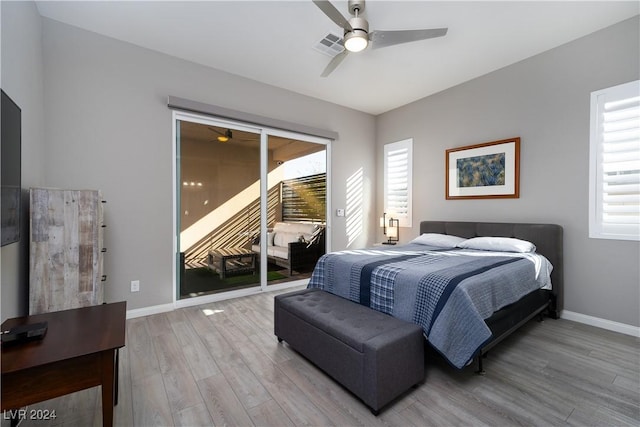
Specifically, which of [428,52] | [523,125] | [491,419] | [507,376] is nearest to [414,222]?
[523,125]

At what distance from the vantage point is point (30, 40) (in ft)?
7.64

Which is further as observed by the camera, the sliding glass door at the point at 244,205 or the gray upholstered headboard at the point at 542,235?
the sliding glass door at the point at 244,205

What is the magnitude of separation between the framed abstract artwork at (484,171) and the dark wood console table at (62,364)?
402 cm

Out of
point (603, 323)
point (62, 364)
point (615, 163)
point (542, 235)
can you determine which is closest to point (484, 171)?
point (542, 235)

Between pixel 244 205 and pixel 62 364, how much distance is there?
112 inches

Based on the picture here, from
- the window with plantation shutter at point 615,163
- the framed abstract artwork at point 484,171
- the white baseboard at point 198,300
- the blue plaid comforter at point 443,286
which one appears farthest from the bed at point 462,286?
the white baseboard at point 198,300

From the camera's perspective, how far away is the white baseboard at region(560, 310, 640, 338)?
8.77ft

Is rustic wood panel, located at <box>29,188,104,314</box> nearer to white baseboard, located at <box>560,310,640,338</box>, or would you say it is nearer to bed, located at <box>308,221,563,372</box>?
bed, located at <box>308,221,563,372</box>

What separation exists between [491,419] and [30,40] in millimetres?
4245

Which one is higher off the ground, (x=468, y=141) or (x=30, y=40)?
(x=30, y=40)

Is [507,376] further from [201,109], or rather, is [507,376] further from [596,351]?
[201,109]

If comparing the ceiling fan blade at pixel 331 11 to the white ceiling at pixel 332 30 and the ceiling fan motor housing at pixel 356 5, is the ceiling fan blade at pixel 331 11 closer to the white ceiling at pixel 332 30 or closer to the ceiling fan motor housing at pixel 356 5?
the ceiling fan motor housing at pixel 356 5

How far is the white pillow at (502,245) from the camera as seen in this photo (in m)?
2.99

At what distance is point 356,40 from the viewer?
2.37 metres
